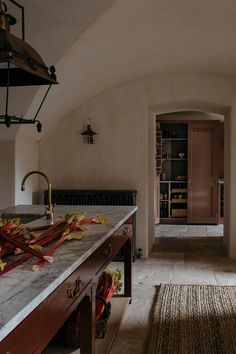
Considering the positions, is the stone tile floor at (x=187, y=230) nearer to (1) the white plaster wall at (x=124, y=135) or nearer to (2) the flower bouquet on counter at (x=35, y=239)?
(1) the white plaster wall at (x=124, y=135)

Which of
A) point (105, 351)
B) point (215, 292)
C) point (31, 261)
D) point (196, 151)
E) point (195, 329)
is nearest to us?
point (31, 261)

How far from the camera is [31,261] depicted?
70.3 inches

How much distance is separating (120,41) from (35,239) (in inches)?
103

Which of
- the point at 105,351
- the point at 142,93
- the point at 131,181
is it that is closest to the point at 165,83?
the point at 142,93

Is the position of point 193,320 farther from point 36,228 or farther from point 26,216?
point 36,228

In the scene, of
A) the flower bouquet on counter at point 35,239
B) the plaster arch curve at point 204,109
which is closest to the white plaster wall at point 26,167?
the plaster arch curve at point 204,109

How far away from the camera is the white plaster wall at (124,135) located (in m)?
5.89

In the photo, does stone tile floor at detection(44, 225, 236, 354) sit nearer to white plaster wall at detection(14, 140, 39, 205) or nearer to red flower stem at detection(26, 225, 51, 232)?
red flower stem at detection(26, 225, 51, 232)

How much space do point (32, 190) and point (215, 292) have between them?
2943 millimetres

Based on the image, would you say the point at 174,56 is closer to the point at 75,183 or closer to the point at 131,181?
the point at 131,181

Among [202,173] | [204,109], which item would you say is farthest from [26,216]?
[202,173]

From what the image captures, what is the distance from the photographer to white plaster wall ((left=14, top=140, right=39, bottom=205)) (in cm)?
534

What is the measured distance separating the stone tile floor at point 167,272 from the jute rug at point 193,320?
10 cm

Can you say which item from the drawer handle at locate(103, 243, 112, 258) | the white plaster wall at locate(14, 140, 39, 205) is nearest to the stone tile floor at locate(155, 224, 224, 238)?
the white plaster wall at locate(14, 140, 39, 205)
